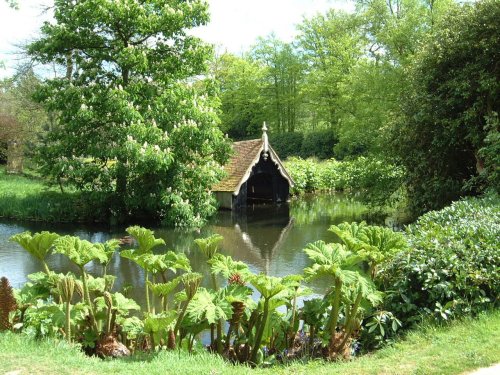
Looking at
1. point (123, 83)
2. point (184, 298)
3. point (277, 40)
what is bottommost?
point (184, 298)

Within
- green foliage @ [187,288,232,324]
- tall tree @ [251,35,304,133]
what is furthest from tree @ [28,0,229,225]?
tall tree @ [251,35,304,133]

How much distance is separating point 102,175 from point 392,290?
13.5 meters

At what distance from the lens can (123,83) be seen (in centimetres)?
1778

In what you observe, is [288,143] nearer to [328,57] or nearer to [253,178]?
[328,57]

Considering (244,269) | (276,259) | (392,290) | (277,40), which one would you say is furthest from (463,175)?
(277,40)

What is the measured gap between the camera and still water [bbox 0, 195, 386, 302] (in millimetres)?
11508

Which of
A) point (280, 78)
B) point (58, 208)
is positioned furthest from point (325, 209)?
point (280, 78)

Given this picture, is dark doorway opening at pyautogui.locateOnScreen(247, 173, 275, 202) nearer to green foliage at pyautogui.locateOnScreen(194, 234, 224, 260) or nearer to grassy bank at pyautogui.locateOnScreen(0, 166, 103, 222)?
grassy bank at pyautogui.locateOnScreen(0, 166, 103, 222)

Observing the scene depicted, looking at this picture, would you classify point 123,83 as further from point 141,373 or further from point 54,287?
point 141,373

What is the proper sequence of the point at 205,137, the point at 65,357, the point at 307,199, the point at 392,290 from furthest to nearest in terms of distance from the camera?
1. the point at 307,199
2. the point at 205,137
3. the point at 392,290
4. the point at 65,357

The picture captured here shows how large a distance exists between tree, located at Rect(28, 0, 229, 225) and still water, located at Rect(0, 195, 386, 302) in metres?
1.73

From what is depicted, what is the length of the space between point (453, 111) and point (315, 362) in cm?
1075

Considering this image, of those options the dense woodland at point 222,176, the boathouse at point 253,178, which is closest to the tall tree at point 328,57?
the dense woodland at point 222,176

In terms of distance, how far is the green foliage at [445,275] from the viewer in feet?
19.5
